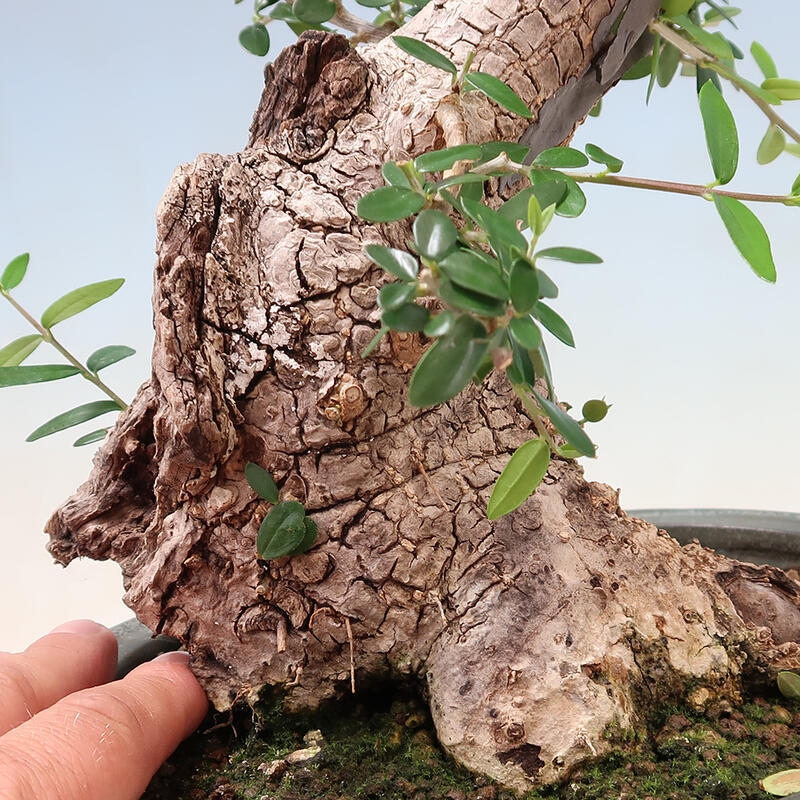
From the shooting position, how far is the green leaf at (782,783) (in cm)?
77

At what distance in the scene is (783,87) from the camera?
976 millimetres

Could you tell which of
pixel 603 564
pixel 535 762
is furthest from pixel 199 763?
pixel 603 564

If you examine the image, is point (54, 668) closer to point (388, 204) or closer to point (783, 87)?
point (388, 204)

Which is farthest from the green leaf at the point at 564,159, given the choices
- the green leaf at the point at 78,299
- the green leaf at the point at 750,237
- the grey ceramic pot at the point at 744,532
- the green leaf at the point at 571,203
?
the grey ceramic pot at the point at 744,532

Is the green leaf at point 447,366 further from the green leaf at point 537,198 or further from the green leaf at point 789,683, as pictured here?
the green leaf at point 789,683

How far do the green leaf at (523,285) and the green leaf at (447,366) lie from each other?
0.03 meters

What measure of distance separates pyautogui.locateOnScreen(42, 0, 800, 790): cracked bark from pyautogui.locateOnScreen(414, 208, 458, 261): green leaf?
0.26m

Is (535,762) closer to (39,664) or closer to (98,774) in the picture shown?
(98,774)

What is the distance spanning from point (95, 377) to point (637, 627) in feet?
2.27

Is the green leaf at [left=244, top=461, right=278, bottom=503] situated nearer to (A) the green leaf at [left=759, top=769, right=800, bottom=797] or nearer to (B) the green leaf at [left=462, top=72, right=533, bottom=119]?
(B) the green leaf at [left=462, top=72, right=533, bottom=119]

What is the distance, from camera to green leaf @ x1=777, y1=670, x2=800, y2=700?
0.95 metres

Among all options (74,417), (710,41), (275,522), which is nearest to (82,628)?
(74,417)

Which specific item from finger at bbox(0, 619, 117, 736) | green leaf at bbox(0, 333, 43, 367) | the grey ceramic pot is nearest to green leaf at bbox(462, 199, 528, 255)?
green leaf at bbox(0, 333, 43, 367)

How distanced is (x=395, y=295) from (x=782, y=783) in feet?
1.91
